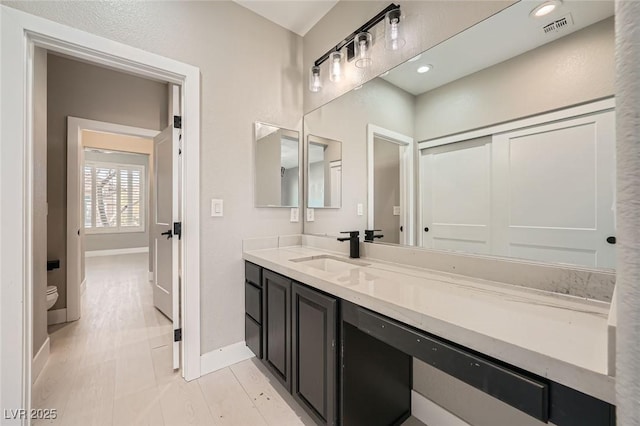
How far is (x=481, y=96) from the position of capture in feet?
4.14

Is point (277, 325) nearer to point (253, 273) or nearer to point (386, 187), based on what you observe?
point (253, 273)

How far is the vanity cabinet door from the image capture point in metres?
1.47

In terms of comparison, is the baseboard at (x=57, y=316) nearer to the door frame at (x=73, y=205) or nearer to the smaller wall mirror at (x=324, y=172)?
the door frame at (x=73, y=205)

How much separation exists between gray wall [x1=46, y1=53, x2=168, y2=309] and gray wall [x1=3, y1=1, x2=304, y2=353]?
6.27ft

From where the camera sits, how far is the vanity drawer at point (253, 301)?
1755 mm

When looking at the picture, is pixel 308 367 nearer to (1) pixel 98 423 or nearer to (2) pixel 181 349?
(2) pixel 181 349

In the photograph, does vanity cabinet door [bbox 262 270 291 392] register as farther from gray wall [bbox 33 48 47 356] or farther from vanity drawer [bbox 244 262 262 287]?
gray wall [bbox 33 48 47 356]

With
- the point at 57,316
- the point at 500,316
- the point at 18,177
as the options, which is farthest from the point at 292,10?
the point at 57,316

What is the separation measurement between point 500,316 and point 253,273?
4.83 feet

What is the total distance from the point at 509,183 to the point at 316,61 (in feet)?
5.55

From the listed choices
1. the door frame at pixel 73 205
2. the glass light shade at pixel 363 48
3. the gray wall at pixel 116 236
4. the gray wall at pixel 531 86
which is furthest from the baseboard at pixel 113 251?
the gray wall at pixel 531 86

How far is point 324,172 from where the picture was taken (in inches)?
88.4

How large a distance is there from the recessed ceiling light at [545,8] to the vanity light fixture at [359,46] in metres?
0.63

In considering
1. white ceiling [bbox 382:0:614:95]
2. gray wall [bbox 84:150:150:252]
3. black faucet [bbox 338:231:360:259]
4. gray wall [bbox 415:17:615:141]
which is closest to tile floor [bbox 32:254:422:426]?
black faucet [bbox 338:231:360:259]
